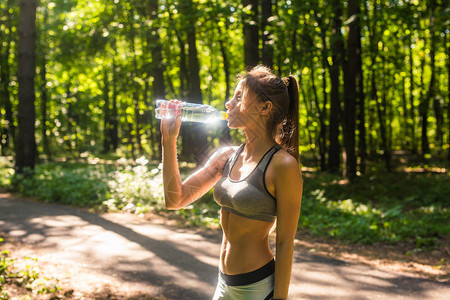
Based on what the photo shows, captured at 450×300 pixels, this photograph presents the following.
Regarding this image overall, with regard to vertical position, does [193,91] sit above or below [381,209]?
above

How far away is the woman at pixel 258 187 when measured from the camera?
6.99 feet

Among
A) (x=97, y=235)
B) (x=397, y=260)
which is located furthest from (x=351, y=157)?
(x=97, y=235)

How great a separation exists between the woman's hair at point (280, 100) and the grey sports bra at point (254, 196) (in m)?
0.17

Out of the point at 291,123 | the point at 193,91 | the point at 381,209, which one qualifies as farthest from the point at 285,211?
the point at 193,91

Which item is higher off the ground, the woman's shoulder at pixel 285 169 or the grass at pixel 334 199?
the woman's shoulder at pixel 285 169

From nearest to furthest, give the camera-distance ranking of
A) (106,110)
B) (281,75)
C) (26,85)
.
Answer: (26,85)
(281,75)
(106,110)

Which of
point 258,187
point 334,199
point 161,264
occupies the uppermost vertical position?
point 258,187

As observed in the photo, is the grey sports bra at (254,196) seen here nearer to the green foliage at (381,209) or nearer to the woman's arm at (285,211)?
the woman's arm at (285,211)

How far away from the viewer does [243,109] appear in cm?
231

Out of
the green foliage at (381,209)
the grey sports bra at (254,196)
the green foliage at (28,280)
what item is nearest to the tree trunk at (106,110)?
the green foliage at (381,209)

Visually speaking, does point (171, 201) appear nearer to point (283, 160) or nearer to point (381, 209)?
point (283, 160)

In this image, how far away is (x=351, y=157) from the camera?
51.4 ft

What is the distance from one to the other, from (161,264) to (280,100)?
5088 mm

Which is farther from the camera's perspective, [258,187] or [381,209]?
[381,209]
